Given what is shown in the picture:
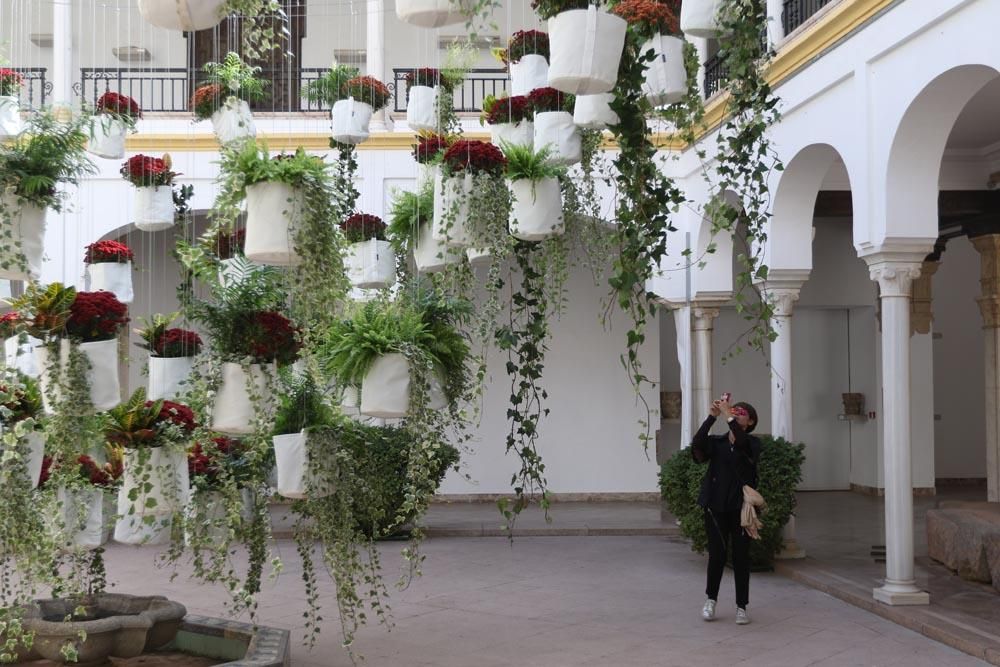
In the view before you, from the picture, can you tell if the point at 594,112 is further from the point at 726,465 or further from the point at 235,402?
the point at 726,465

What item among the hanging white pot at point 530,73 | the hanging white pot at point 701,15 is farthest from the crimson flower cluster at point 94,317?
the hanging white pot at point 701,15

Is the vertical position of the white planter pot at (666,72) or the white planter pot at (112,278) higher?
the white planter pot at (666,72)

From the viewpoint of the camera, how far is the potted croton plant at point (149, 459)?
492 cm

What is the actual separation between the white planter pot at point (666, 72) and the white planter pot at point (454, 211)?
3.60 feet

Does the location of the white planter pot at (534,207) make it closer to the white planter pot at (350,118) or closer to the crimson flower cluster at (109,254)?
the crimson flower cluster at (109,254)

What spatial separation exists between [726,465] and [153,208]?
12.9ft

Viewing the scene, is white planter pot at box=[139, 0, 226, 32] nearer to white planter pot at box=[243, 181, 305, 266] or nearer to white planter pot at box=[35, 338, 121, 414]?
white planter pot at box=[243, 181, 305, 266]

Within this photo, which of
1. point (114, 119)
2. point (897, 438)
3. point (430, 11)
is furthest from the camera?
point (897, 438)

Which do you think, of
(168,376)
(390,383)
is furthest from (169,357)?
(390,383)

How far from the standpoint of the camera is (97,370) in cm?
474

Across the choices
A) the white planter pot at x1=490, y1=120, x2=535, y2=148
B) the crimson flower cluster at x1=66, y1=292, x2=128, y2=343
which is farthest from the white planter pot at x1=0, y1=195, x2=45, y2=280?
the white planter pot at x1=490, y1=120, x2=535, y2=148

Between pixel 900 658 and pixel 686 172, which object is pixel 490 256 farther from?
pixel 686 172

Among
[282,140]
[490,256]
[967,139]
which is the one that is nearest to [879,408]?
[967,139]

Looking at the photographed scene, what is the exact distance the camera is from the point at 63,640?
5.08 metres
